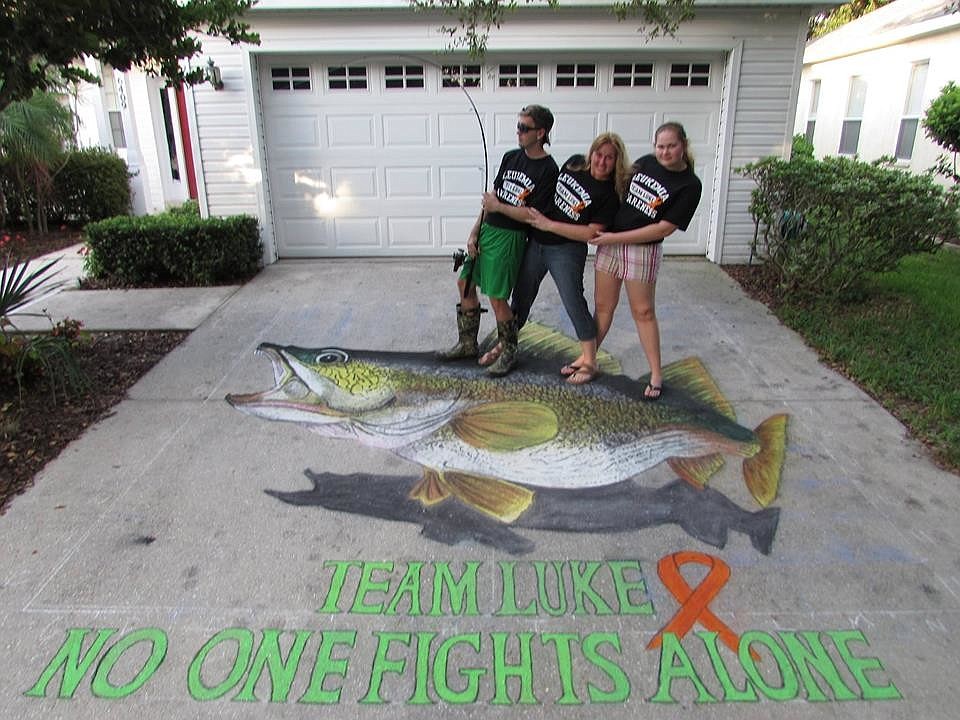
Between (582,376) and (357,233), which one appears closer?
(582,376)

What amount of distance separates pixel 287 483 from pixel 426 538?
846mm

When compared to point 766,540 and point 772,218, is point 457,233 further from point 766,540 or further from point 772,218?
point 766,540

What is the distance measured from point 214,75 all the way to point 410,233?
257cm

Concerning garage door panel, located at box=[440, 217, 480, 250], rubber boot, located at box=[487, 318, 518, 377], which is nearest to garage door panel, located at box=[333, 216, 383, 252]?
garage door panel, located at box=[440, 217, 480, 250]

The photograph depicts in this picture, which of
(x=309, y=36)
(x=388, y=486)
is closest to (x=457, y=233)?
(x=309, y=36)

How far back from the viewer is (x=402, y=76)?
7516 millimetres

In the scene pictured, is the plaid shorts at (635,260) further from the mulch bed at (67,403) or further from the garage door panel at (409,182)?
the garage door panel at (409,182)

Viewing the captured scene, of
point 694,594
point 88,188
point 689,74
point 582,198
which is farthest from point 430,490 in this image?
→ point 88,188

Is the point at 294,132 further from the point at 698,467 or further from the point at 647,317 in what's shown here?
the point at 698,467

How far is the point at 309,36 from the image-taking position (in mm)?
7168

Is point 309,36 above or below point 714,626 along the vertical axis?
above

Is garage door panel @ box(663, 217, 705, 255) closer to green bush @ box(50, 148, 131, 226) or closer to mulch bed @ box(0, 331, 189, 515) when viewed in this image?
mulch bed @ box(0, 331, 189, 515)

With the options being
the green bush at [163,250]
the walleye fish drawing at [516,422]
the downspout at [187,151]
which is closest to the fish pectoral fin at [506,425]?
the walleye fish drawing at [516,422]

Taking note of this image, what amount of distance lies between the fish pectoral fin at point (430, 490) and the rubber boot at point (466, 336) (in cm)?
149
